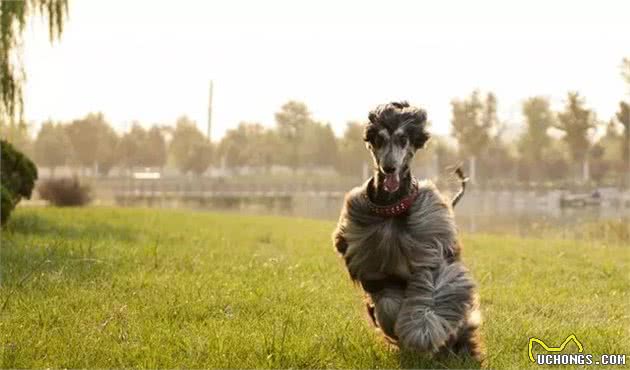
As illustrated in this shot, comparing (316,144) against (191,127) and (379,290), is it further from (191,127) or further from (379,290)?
(379,290)

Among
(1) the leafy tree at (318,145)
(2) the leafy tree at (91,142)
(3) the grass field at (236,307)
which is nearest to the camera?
(3) the grass field at (236,307)

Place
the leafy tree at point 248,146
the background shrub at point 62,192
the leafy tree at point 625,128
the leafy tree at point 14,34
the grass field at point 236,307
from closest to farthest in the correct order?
the grass field at point 236,307, the leafy tree at point 14,34, the background shrub at point 62,192, the leafy tree at point 625,128, the leafy tree at point 248,146

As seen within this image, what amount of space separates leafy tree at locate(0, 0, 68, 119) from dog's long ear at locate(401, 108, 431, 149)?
10.1 metres

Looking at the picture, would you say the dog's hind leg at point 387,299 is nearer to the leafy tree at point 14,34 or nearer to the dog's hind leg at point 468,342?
the dog's hind leg at point 468,342

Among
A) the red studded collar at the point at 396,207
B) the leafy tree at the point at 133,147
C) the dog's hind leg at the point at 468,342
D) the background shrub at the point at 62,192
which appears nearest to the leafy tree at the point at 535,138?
the leafy tree at the point at 133,147

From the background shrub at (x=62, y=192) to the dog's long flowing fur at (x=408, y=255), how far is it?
24975 mm

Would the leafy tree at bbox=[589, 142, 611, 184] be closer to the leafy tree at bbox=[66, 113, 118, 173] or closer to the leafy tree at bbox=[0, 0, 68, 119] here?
the leafy tree at bbox=[66, 113, 118, 173]

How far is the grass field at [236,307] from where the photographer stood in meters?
4.34

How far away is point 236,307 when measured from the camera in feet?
19.2

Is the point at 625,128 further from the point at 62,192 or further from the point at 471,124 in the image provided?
the point at 62,192

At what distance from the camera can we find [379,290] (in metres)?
4.35

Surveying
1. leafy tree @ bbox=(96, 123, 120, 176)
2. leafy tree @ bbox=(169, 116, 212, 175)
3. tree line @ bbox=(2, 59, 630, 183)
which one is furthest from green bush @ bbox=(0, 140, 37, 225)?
leafy tree @ bbox=(169, 116, 212, 175)

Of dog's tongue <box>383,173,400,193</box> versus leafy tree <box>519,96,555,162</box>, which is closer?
dog's tongue <box>383,173,400,193</box>

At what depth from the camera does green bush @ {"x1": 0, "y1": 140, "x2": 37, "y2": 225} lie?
1266cm
